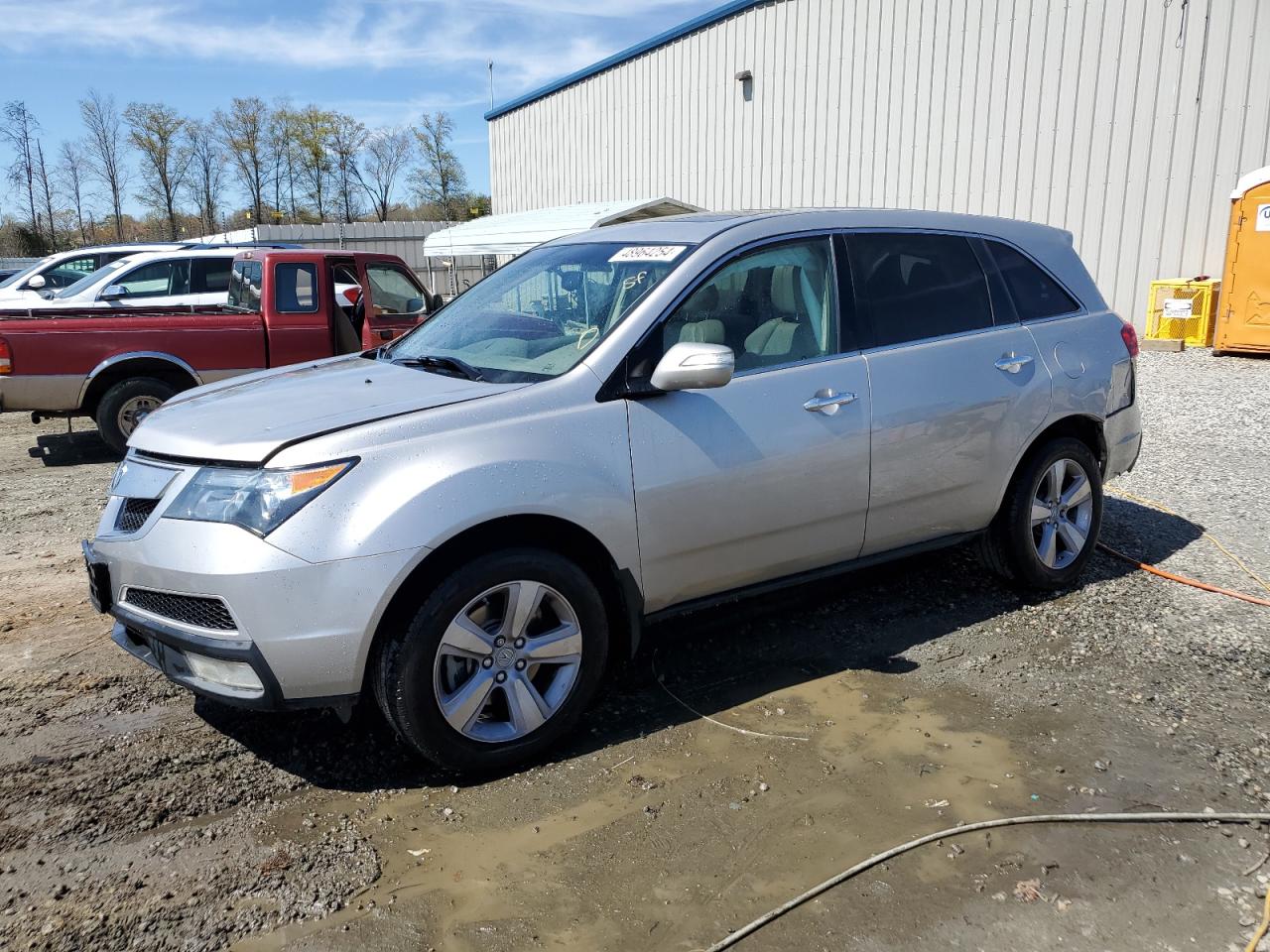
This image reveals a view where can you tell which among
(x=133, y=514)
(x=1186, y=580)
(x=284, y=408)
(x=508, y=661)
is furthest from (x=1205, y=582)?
(x=133, y=514)

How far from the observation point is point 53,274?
1678cm

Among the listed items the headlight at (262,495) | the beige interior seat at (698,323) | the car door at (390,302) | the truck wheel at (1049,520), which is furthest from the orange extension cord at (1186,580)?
the car door at (390,302)

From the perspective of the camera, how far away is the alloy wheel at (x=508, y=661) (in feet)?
10.6

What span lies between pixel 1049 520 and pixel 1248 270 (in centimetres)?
981

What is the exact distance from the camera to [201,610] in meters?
3.08

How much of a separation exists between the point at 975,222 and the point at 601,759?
313cm

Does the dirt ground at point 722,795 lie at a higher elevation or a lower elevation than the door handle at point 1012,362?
lower

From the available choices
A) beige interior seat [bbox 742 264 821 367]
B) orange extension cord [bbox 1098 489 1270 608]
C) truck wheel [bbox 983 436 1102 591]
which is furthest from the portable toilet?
beige interior seat [bbox 742 264 821 367]

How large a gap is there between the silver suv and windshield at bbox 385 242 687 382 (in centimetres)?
2

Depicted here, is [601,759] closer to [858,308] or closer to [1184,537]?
[858,308]

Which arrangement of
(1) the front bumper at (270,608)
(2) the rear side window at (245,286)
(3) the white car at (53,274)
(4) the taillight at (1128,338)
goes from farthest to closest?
(3) the white car at (53,274) < (2) the rear side window at (245,286) < (4) the taillight at (1128,338) < (1) the front bumper at (270,608)

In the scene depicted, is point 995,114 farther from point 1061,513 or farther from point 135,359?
point 135,359

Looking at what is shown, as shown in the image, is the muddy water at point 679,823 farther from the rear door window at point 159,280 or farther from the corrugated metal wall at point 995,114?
the corrugated metal wall at point 995,114

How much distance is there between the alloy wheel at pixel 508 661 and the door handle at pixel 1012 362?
2.38m
